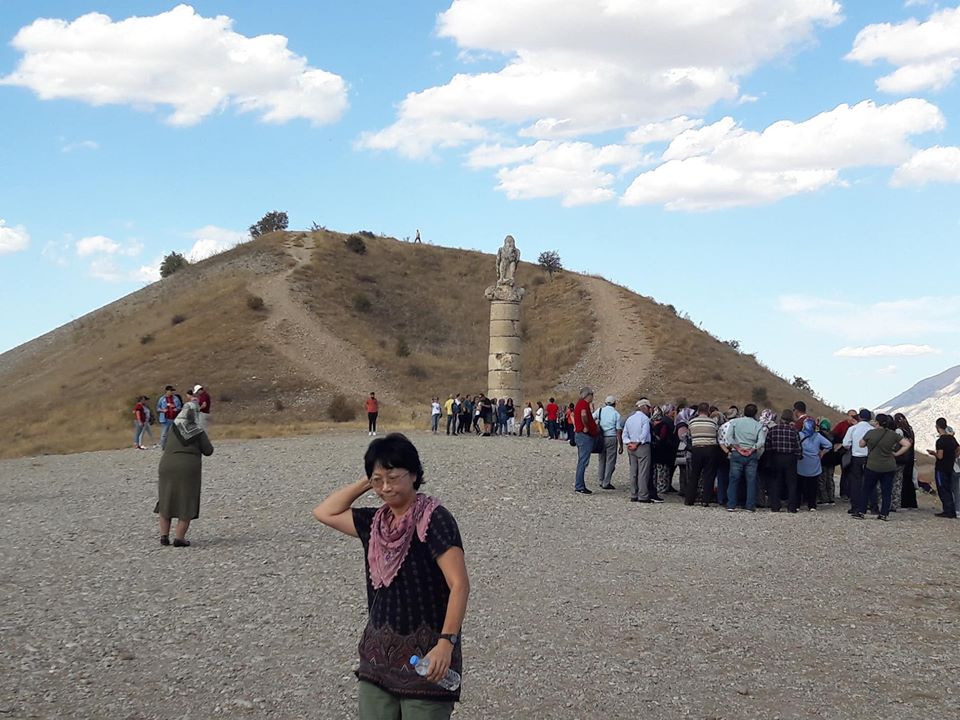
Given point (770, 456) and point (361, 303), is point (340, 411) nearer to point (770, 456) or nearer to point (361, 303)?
point (361, 303)

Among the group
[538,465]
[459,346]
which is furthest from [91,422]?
[538,465]

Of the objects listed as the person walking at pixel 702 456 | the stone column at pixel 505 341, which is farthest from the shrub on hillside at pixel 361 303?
the person walking at pixel 702 456

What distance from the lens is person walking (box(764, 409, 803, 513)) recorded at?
15.2 m

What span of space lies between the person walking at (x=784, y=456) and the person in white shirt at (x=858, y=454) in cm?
77

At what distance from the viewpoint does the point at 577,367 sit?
6000cm

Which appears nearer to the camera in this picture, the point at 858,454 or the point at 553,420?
the point at 858,454

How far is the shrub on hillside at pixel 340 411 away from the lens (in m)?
46.9

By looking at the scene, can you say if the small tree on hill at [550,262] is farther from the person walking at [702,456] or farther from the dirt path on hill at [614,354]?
the person walking at [702,456]

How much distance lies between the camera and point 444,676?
147 inches

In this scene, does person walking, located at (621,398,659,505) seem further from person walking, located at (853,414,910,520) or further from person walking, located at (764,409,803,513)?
person walking, located at (853,414,910,520)

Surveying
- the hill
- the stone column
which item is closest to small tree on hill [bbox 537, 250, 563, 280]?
the hill

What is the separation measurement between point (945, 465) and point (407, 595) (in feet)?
44.8

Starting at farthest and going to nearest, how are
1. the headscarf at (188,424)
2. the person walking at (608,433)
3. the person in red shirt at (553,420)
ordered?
the person in red shirt at (553,420) → the person walking at (608,433) → the headscarf at (188,424)

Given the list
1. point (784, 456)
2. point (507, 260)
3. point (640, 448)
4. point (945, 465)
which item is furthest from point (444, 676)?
point (507, 260)
